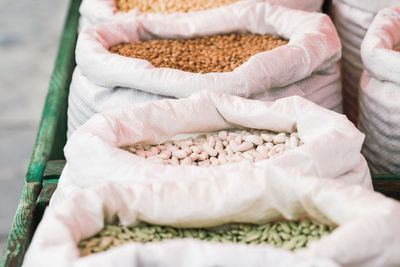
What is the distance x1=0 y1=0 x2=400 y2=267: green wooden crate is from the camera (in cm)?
115

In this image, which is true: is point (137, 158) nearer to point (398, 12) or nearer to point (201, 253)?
point (201, 253)

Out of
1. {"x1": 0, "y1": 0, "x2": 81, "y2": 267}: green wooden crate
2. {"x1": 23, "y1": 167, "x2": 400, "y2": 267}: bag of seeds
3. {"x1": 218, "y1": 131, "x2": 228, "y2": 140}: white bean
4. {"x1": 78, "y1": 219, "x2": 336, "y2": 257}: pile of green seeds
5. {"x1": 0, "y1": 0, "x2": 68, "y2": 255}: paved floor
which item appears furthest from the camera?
{"x1": 0, "y1": 0, "x2": 68, "y2": 255}: paved floor

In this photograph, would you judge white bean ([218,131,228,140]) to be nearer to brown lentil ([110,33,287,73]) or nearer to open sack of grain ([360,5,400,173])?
brown lentil ([110,33,287,73])

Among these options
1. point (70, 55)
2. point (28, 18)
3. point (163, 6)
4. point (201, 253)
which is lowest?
point (28, 18)

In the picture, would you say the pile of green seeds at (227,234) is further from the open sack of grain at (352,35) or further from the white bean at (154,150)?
the open sack of grain at (352,35)

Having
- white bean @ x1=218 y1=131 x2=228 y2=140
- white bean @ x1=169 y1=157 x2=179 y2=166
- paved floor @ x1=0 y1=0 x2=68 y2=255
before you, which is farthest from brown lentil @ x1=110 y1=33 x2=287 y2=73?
paved floor @ x1=0 y1=0 x2=68 y2=255

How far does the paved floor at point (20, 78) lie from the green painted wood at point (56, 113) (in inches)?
29.5

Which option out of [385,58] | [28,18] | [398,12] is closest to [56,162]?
[385,58]

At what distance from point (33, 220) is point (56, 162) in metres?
0.19

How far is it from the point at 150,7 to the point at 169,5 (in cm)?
7

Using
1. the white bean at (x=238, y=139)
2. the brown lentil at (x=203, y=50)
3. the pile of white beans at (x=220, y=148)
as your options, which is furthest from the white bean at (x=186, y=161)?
the brown lentil at (x=203, y=50)

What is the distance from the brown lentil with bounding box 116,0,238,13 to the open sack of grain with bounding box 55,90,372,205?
0.68m

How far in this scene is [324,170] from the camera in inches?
40.8

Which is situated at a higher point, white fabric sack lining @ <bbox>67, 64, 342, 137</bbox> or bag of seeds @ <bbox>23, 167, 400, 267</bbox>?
bag of seeds @ <bbox>23, 167, 400, 267</bbox>
